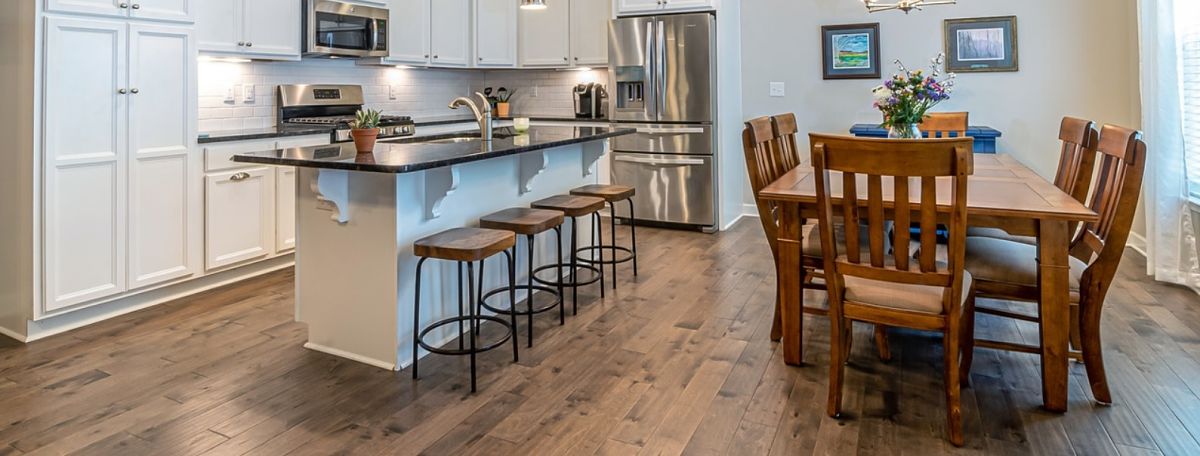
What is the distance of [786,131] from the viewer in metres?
3.32

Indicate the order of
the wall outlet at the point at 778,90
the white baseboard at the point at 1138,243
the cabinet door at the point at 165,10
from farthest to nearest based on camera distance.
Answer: the wall outlet at the point at 778,90 → the white baseboard at the point at 1138,243 → the cabinet door at the point at 165,10

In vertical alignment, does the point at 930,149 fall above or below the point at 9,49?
below

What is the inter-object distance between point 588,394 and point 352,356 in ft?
3.33

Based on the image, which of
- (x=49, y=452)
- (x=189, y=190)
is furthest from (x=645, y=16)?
(x=49, y=452)

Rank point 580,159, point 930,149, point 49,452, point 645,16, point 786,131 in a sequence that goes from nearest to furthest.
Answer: point 930,149
point 49,452
point 786,131
point 580,159
point 645,16

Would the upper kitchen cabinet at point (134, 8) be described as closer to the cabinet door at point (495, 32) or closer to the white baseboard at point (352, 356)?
the white baseboard at point (352, 356)

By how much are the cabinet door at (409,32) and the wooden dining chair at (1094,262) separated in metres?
4.10

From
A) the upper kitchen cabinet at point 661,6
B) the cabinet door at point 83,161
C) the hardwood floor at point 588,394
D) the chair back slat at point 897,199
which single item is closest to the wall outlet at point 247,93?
the cabinet door at point 83,161

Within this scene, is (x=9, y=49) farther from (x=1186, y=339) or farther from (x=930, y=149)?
(x=1186, y=339)

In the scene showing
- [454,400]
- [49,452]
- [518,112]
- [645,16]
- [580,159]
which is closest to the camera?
[49,452]

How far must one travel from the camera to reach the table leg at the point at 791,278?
2373mm

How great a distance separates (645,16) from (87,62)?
3675mm

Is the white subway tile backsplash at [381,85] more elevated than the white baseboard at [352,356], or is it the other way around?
the white subway tile backsplash at [381,85]

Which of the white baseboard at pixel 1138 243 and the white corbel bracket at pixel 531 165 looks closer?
the white corbel bracket at pixel 531 165
